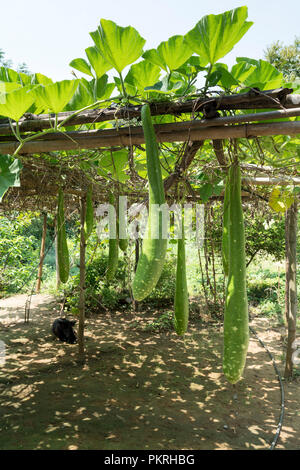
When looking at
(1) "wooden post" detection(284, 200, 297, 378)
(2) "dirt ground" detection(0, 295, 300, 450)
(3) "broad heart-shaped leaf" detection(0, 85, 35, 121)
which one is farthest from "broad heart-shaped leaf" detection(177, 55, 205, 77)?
(1) "wooden post" detection(284, 200, 297, 378)

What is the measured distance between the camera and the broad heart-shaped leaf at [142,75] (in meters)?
1.14

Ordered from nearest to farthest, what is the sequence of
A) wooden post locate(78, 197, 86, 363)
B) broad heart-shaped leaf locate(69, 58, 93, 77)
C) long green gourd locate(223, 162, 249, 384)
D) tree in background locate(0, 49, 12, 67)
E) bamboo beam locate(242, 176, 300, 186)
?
long green gourd locate(223, 162, 249, 384) → broad heart-shaped leaf locate(69, 58, 93, 77) → bamboo beam locate(242, 176, 300, 186) → wooden post locate(78, 197, 86, 363) → tree in background locate(0, 49, 12, 67)

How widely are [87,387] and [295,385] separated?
2695 millimetres

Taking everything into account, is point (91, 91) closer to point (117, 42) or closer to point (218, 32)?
point (117, 42)

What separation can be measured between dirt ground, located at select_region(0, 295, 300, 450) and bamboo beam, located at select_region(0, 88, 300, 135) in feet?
6.37

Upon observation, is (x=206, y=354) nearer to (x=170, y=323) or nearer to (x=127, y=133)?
(x=170, y=323)

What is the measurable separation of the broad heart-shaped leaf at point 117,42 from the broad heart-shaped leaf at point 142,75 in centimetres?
15

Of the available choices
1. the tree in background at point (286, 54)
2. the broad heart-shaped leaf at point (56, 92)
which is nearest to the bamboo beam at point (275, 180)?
the broad heart-shaped leaf at point (56, 92)

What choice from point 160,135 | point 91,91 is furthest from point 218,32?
point 91,91

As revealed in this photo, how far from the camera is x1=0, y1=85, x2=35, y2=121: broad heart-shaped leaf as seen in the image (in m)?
0.93

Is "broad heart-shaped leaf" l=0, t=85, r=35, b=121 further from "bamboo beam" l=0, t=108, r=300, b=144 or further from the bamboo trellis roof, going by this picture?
"bamboo beam" l=0, t=108, r=300, b=144

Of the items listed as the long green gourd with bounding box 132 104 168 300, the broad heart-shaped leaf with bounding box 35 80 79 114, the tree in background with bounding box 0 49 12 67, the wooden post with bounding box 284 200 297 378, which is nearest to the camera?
the long green gourd with bounding box 132 104 168 300
